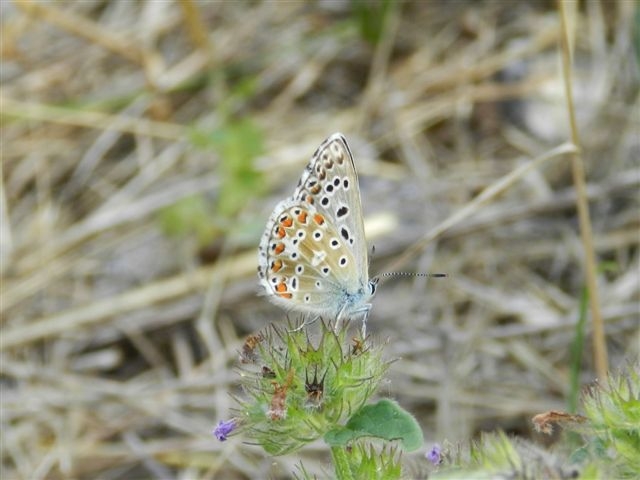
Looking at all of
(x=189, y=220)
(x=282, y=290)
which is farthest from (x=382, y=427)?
(x=189, y=220)

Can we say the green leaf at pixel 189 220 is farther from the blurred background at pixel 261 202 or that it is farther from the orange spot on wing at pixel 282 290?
the orange spot on wing at pixel 282 290

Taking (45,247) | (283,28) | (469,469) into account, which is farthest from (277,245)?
(283,28)

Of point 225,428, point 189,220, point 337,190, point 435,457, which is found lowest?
point 435,457

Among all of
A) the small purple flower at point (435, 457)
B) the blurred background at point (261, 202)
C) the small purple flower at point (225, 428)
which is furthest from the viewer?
the blurred background at point (261, 202)

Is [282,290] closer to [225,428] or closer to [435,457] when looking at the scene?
[225,428]

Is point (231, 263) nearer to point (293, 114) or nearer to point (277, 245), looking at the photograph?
point (293, 114)

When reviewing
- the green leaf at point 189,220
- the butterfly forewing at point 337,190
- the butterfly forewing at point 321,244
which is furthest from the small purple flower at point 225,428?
the green leaf at point 189,220

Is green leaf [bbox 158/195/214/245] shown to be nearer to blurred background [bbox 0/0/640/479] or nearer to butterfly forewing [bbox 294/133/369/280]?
blurred background [bbox 0/0/640/479]
